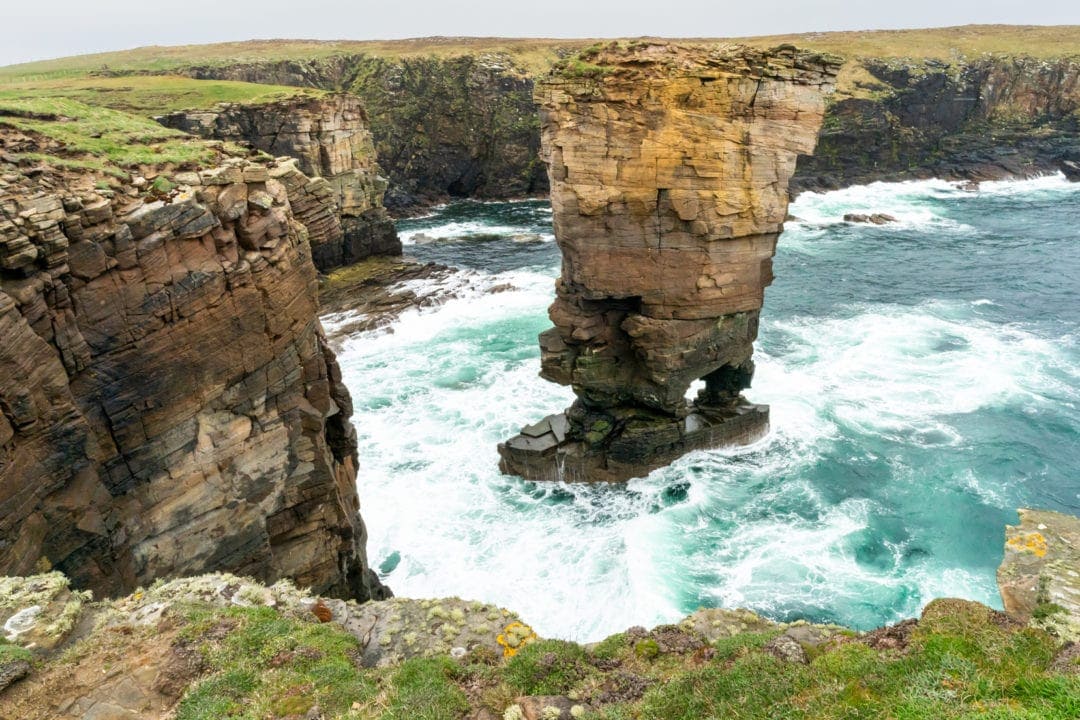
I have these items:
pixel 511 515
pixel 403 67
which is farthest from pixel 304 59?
pixel 511 515

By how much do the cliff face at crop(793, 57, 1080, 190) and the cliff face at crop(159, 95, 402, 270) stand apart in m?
50.1

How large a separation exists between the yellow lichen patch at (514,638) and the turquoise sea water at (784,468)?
10018 mm

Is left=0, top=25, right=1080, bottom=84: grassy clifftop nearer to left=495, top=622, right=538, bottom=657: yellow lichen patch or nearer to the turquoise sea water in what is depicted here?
the turquoise sea water

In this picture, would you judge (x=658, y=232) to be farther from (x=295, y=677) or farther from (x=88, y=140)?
(x=295, y=677)

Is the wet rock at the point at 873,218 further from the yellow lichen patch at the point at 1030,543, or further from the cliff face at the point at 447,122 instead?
the yellow lichen patch at the point at 1030,543

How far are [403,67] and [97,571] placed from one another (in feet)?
281

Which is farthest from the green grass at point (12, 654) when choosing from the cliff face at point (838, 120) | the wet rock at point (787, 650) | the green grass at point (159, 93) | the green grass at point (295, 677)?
the cliff face at point (838, 120)

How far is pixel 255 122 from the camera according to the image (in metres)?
51.6

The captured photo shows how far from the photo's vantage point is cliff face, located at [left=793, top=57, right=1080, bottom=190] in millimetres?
81625

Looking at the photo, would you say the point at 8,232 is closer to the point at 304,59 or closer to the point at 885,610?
the point at 885,610

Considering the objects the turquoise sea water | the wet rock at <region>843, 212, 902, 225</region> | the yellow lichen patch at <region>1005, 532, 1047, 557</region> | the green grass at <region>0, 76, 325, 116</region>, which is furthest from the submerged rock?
the yellow lichen patch at <region>1005, 532, 1047, 557</region>

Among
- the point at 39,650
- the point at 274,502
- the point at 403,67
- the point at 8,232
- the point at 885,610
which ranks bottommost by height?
the point at 885,610

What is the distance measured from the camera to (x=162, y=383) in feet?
40.9

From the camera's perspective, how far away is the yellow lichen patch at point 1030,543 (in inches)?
397
